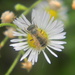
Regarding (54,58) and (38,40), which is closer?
(38,40)

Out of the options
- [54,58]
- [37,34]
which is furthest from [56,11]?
[37,34]

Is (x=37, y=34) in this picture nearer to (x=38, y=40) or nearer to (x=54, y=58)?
(x=38, y=40)

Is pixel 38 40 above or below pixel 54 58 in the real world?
above

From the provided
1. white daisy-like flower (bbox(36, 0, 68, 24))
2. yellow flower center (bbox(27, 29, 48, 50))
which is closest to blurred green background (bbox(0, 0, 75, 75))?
white daisy-like flower (bbox(36, 0, 68, 24))

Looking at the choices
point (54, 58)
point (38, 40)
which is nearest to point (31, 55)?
point (38, 40)

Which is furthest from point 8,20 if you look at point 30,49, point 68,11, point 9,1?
point 68,11

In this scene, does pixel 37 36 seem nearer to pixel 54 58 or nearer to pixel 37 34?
pixel 37 34
